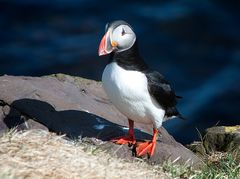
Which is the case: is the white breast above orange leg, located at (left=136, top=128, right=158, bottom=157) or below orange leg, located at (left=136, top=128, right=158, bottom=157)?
above

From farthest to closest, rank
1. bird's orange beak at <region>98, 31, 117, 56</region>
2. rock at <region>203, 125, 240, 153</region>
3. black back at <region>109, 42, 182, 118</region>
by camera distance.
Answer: rock at <region>203, 125, 240, 153</region> → black back at <region>109, 42, 182, 118</region> → bird's orange beak at <region>98, 31, 117, 56</region>

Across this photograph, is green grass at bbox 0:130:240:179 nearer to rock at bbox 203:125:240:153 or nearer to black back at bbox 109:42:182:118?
black back at bbox 109:42:182:118

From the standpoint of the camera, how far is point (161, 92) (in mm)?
7332

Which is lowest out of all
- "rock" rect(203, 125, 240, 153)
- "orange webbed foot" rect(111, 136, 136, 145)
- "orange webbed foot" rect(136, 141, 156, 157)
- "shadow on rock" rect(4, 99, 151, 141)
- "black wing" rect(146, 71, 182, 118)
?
"rock" rect(203, 125, 240, 153)

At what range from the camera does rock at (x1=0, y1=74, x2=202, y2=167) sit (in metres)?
7.54

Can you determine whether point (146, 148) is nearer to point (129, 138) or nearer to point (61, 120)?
point (129, 138)

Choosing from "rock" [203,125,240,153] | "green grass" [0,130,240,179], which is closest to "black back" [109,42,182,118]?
"green grass" [0,130,240,179]

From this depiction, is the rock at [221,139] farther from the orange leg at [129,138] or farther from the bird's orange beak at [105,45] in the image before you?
the bird's orange beak at [105,45]

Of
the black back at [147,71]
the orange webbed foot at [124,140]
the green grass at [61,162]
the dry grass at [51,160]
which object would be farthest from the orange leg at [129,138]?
the dry grass at [51,160]

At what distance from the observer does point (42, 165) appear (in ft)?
18.9

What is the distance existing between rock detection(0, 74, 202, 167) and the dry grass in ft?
2.61

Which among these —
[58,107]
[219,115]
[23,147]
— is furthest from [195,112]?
[23,147]

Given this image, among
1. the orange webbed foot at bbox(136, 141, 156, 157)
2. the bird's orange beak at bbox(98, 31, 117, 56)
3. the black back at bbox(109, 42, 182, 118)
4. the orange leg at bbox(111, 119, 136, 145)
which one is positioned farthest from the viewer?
the orange leg at bbox(111, 119, 136, 145)

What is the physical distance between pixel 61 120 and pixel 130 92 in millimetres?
908
